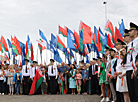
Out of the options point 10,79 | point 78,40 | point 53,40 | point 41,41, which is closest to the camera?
point 10,79

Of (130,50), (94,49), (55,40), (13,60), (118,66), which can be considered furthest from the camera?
(13,60)

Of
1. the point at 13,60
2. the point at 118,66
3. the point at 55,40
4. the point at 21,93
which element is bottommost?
the point at 21,93

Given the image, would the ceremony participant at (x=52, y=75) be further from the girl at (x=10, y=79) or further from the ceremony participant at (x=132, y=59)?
the ceremony participant at (x=132, y=59)

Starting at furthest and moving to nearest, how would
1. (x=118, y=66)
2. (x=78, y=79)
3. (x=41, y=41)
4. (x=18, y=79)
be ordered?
(x=41, y=41) → (x=18, y=79) → (x=78, y=79) → (x=118, y=66)

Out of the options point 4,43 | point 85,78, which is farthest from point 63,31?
point 4,43

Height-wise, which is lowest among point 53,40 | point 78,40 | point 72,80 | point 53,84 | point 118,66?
point 53,84

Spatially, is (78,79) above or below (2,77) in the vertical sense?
below

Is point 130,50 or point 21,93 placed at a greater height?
point 130,50

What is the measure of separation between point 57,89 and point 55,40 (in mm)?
6143

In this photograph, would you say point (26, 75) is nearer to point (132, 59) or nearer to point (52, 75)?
point (52, 75)

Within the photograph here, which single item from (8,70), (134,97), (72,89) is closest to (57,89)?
(72,89)

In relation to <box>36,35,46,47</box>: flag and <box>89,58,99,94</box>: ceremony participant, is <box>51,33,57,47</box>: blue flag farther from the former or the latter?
<box>89,58,99,94</box>: ceremony participant

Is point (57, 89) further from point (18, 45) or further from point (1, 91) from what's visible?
point (18, 45)

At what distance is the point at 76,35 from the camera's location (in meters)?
19.5
